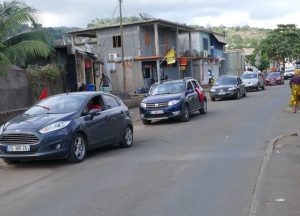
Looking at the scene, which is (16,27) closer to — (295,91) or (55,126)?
(55,126)

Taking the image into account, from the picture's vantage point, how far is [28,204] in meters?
7.47

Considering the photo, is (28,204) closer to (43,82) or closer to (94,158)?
(94,158)

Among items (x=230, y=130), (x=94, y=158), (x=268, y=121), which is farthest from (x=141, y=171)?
(x=268, y=121)

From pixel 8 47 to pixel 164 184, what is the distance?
14.3 m

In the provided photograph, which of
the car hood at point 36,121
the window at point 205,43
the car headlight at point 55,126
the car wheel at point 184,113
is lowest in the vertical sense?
the car wheel at point 184,113

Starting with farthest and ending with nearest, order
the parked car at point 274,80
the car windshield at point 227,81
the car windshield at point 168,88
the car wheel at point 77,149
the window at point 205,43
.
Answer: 1. the window at point 205,43
2. the parked car at point 274,80
3. the car windshield at point 227,81
4. the car windshield at point 168,88
5. the car wheel at point 77,149

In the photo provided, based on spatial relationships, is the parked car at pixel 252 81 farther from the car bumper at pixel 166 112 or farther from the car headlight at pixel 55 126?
the car headlight at pixel 55 126

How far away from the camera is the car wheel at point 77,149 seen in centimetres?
1098

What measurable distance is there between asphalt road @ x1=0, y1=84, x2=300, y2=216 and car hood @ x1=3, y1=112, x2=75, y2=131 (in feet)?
2.86

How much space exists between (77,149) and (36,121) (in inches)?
41.7

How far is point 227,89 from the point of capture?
31.5 m

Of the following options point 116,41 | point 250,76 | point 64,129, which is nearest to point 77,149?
point 64,129

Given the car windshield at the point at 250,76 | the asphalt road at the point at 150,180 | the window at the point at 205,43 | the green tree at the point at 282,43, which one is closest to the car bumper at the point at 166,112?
the asphalt road at the point at 150,180

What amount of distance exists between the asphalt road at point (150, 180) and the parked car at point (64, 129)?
32cm
